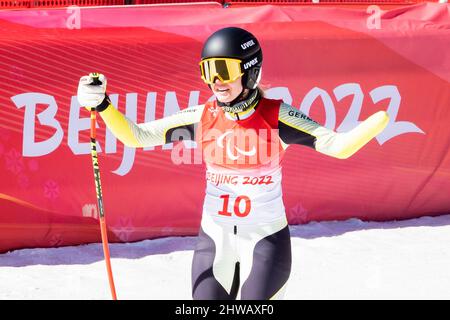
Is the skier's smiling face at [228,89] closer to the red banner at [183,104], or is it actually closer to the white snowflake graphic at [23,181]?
the red banner at [183,104]

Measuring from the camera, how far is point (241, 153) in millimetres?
4102

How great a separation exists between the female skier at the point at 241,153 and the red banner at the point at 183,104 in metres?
2.74

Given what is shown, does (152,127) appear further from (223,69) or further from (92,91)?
(223,69)

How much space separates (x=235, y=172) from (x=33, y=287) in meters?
2.88

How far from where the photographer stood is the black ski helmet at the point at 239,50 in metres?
3.91

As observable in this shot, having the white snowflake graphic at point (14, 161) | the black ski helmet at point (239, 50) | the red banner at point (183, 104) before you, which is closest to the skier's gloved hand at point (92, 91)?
the black ski helmet at point (239, 50)

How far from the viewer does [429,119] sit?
25.7 feet

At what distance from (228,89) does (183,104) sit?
10.2 feet

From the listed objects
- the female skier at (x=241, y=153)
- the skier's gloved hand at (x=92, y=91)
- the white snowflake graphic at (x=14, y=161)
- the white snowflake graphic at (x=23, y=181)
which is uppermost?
the skier's gloved hand at (x=92, y=91)

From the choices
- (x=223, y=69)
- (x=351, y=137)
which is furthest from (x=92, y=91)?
(x=351, y=137)

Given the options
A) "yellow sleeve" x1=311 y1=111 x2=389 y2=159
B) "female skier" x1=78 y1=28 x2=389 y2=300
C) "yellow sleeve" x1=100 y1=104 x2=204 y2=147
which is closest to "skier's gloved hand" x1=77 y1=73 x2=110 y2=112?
"female skier" x1=78 y1=28 x2=389 y2=300
